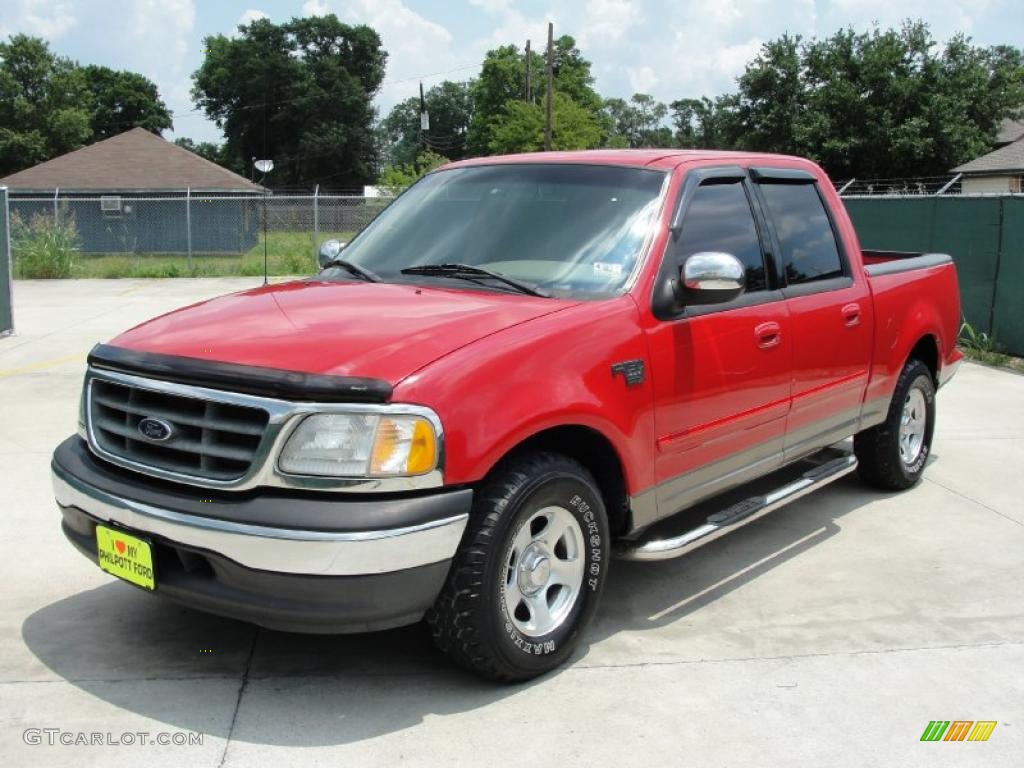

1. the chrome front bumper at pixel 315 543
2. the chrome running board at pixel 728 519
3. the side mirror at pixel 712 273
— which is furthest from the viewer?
the chrome running board at pixel 728 519

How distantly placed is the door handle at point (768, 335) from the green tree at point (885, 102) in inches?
1665

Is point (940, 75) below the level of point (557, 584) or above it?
above

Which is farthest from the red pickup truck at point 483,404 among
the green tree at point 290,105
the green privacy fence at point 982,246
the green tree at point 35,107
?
the green tree at point 290,105

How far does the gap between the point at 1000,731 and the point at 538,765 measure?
159 centimetres

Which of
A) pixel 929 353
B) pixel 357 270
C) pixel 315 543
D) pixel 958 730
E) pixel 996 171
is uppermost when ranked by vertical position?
pixel 996 171

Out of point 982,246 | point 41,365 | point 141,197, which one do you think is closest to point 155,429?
point 41,365

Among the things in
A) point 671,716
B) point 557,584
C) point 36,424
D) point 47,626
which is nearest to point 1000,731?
point 671,716

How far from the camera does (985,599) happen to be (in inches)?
192

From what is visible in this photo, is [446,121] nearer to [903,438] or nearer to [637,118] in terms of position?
[637,118]

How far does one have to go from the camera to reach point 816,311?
17.3ft

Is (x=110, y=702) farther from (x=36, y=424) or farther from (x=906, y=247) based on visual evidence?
(x=906, y=247)

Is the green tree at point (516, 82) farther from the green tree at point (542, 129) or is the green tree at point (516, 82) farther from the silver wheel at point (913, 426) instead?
the silver wheel at point (913, 426)

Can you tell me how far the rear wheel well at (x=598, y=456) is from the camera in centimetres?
394

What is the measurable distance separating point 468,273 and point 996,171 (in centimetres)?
4052
